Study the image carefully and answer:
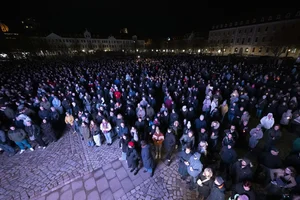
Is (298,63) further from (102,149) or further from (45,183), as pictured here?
(45,183)

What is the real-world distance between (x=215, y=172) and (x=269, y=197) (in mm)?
1608

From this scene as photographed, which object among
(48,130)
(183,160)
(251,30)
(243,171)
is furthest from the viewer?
(251,30)

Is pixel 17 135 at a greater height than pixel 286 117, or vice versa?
pixel 286 117

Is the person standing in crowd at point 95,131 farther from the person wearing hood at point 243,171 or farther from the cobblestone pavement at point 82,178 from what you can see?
the person wearing hood at point 243,171

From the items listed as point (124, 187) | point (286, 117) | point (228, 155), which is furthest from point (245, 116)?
point (124, 187)

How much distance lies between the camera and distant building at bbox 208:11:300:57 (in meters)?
29.0

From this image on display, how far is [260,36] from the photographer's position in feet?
132

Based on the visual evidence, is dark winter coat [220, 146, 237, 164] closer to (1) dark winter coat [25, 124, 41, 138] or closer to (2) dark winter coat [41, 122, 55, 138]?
(2) dark winter coat [41, 122, 55, 138]

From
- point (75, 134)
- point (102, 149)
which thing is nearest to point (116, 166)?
point (102, 149)

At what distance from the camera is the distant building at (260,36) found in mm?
28984

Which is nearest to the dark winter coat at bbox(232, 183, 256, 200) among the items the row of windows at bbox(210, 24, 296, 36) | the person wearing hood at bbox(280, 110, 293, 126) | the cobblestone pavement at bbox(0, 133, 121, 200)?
the cobblestone pavement at bbox(0, 133, 121, 200)

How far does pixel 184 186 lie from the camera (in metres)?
4.75

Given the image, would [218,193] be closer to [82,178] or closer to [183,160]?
[183,160]

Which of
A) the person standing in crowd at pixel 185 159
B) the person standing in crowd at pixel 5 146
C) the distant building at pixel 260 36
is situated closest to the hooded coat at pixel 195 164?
the person standing in crowd at pixel 185 159
